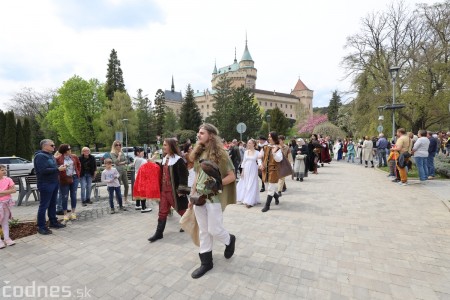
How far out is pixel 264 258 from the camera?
3.84 metres

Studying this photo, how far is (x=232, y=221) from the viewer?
5.72 metres

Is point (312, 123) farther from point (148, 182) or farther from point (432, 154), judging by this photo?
point (148, 182)

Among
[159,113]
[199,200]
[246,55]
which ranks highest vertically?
[246,55]

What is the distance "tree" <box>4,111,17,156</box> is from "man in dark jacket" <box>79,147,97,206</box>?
24.9 m

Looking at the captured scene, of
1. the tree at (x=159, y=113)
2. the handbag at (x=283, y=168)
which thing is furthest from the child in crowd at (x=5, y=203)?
the tree at (x=159, y=113)

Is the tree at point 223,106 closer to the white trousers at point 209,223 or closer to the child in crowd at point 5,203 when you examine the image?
the child in crowd at point 5,203

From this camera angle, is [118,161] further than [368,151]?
No

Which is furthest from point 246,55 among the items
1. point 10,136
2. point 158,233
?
point 158,233

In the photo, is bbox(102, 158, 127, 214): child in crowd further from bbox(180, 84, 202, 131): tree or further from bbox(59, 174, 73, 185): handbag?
bbox(180, 84, 202, 131): tree

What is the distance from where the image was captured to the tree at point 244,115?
42.1 metres

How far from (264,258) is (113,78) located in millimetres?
55391

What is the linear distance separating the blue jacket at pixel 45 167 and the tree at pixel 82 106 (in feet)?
122

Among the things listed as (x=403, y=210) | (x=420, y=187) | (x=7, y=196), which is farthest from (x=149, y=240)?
(x=420, y=187)

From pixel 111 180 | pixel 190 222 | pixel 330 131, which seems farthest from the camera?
pixel 330 131
